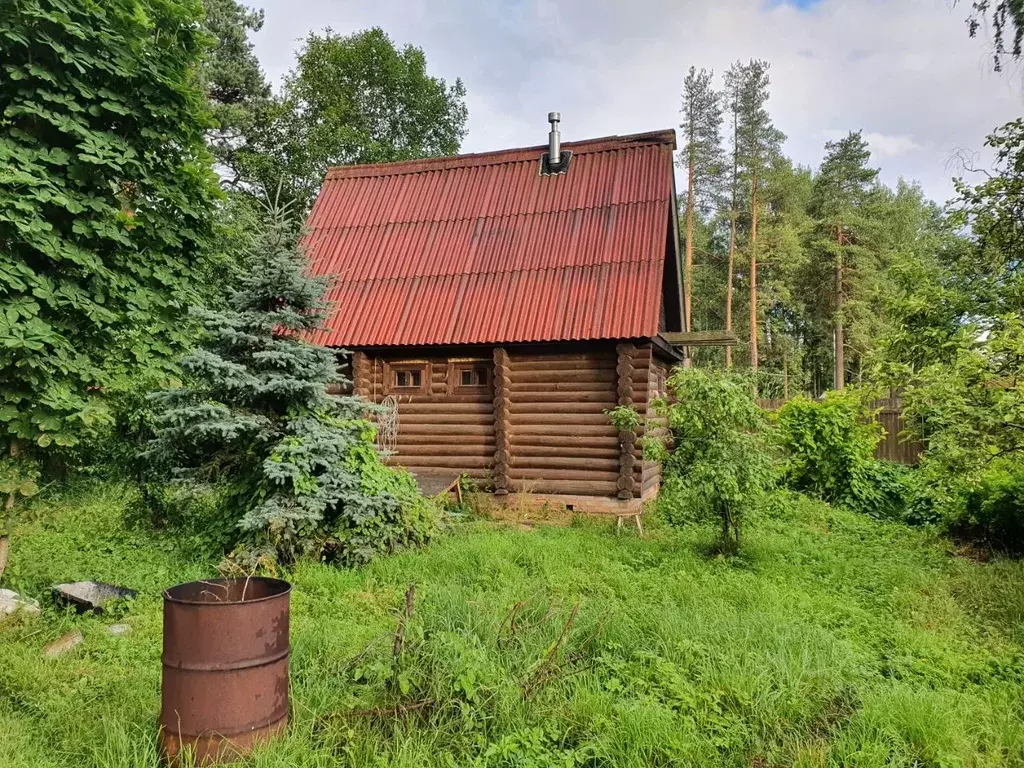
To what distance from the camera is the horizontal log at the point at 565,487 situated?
1009 cm

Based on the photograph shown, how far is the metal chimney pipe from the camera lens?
485 inches

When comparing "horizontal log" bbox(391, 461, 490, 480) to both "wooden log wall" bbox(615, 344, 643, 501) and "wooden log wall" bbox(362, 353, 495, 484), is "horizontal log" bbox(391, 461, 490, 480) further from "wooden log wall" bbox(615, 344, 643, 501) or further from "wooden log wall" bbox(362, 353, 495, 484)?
"wooden log wall" bbox(615, 344, 643, 501)

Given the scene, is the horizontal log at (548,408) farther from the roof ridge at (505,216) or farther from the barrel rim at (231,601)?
the barrel rim at (231,601)

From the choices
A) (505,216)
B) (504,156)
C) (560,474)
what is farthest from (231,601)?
(504,156)

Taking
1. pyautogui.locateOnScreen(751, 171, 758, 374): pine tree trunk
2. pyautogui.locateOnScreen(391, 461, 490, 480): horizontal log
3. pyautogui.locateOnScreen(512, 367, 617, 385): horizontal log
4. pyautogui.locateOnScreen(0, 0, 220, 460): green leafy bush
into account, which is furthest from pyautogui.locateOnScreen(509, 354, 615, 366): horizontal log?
pyautogui.locateOnScreen(751, 171, 758, 374): pine tree trunk

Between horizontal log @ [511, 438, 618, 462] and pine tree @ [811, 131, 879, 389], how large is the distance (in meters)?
21.3

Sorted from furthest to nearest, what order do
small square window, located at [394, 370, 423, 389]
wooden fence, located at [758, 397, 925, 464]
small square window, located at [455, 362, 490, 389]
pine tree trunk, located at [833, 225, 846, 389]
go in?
pine tree trunk, located at [833, 225, 846, 389] → wooden fence, located at [758, 397, 925, 464] → small square window, located at [394, 370, 423, 389] → small square window, located at [455, 362, 490, 389]

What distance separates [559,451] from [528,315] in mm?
2385

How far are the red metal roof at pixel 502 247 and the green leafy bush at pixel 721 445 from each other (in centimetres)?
246

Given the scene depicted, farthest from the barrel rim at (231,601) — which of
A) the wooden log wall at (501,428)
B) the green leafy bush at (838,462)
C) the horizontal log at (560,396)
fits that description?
the green leafy bush at (838,462)

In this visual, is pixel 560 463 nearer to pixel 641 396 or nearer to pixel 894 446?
pixel 641 396

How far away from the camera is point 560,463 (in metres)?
10.4

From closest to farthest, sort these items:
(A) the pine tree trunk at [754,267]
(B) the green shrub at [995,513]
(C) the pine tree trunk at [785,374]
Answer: (B) the green shrub at [995,513], (A) the pine tree trunk at [754,267], (C) the pine tree trunk at [785,374]

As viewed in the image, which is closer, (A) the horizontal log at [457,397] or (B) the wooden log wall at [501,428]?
(B) the wooden log wall at [501,428]
